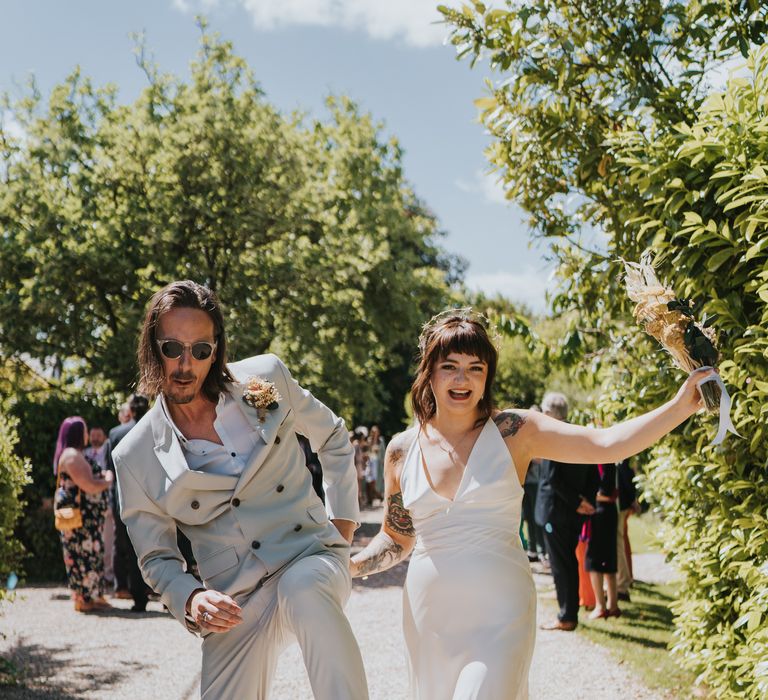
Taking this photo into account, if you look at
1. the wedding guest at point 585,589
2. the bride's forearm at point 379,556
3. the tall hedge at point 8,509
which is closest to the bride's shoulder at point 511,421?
the bride's forearm at point 379,556

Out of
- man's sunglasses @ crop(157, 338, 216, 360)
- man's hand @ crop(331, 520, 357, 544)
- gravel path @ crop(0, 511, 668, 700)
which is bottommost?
gravel path @ crop(0, 511, 668, 700)

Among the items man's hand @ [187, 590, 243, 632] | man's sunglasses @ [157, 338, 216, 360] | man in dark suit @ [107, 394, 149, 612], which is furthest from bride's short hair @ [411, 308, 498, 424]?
man in dark suit @ [107, 394, 149, 612]

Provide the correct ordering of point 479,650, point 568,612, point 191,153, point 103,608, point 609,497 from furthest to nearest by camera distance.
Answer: point 191,153 < point 103,608 < point 609,497 < point 568,612 < point 479,650

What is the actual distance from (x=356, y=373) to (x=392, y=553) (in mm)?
15895

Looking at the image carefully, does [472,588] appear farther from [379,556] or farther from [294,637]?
[294,637]

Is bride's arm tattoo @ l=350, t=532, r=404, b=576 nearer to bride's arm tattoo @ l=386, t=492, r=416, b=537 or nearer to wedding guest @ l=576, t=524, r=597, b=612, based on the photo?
bride's arm tattoo @ l=386, t=492, r=416, b=537

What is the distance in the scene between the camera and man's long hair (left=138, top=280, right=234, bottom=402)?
11.7 ft

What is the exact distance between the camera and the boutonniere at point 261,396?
11.6ft

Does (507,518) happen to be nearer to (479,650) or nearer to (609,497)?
(479,650)

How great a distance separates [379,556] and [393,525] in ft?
0.52

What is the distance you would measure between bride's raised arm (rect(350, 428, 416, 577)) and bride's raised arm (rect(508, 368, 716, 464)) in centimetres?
57

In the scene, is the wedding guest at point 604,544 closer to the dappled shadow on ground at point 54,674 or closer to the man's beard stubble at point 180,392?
the dappled shadow on ground at point 54,674

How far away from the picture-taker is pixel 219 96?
17.8 metres

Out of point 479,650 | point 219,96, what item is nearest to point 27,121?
point 219,96
